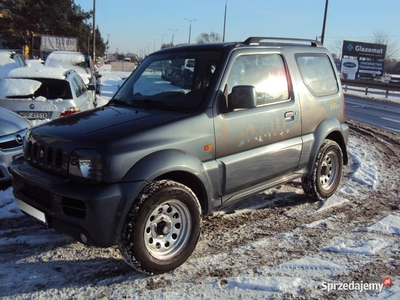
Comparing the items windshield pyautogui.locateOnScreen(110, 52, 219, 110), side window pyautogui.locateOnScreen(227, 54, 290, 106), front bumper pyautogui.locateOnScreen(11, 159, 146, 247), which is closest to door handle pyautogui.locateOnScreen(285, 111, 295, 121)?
side window pyautogui.locateOnScreen(227, 54, 290, 106)

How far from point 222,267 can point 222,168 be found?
93cm

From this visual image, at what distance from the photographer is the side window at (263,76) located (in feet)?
13.3

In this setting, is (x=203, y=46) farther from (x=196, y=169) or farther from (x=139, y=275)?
(x=139, y=275)

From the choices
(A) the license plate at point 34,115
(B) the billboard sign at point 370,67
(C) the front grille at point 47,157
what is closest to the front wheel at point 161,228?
(C) the front grille at point 47,157

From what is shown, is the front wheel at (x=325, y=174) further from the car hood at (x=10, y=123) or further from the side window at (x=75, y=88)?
the side window at (x=75, y=88)

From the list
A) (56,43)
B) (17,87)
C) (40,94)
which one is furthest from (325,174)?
(56,43)

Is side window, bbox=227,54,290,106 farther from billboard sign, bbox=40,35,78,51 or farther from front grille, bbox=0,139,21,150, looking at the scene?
billboard sign, bbox=40,35,78,51

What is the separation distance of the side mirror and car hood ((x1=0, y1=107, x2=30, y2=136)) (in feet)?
11.4

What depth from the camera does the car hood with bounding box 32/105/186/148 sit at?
3.23 metres

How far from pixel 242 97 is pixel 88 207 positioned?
1.75m

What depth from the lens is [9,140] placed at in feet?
17.7

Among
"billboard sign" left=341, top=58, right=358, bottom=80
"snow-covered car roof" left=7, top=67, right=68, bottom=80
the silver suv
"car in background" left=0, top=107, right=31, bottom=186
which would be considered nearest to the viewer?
the silver suv

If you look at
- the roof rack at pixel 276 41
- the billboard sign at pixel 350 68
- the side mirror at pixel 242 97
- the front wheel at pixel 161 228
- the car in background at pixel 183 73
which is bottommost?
the front wheel at pixel 161 228

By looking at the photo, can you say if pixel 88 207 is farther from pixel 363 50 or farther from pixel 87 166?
pixel 363 50
